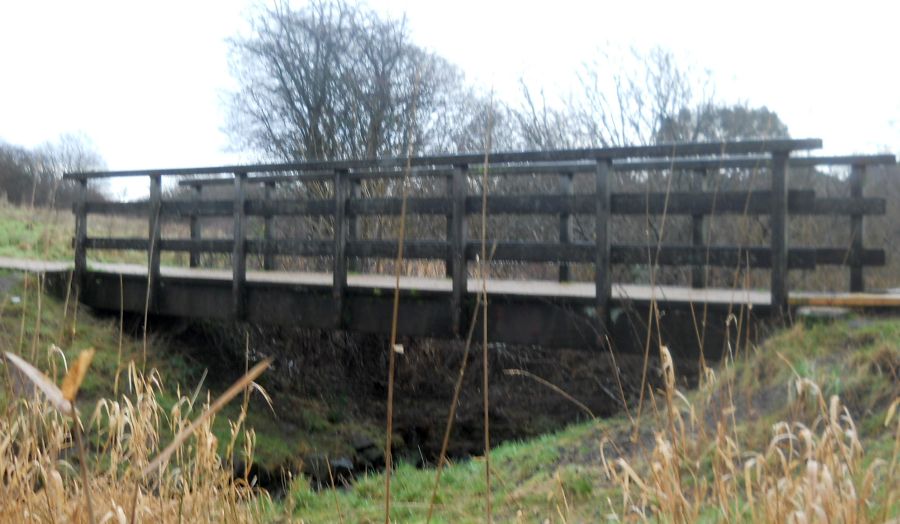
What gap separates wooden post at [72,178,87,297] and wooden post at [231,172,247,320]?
2.39m

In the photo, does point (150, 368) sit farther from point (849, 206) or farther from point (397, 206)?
point (849, 206)

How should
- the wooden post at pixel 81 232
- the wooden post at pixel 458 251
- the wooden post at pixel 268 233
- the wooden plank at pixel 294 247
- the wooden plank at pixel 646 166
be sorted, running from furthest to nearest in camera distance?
the wooden post at pixel 81 232 < the wooden post at pixel 268 233 < the wooden plank at pixel 294 247 < the wooden post at pixel 458 251 < the wooden plank at pixel 646 166

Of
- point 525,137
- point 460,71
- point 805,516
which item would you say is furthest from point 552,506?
point 460,71

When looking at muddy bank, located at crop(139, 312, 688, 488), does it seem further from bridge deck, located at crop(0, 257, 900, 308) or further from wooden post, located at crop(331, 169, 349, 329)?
wooden post, located at crop(331, 169, 349, 329)

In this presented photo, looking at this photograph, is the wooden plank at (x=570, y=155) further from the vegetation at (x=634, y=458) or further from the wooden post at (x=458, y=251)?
the vegetation at (x=634, y=458)

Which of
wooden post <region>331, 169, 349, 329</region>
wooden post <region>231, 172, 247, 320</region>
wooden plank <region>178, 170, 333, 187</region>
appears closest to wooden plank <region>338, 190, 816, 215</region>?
wooden post <region>331, 169, 349, 329</region>

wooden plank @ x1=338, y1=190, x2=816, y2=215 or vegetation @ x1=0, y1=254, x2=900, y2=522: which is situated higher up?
wooden plank @ x1=338, y1=190, x2=816, y2=215

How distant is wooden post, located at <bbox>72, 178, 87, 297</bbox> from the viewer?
10.7 m

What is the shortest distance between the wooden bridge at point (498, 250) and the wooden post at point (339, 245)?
1cm

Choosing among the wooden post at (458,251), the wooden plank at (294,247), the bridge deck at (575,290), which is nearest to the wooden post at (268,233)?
the wooden plank at (294,247)

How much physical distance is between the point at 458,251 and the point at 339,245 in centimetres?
145

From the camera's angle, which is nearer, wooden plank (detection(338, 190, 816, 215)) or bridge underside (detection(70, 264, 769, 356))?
wooden plank (detection(338, 190, 816, 215))

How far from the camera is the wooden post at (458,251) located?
24.5 ft

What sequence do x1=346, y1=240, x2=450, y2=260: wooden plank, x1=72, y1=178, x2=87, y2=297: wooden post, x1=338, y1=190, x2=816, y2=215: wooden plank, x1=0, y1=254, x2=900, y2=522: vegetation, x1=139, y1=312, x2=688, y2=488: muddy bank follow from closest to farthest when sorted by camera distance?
x1=0, y1=254, x2=900, y2=522: vegetation, x1=338, y1=190, x2=816, y2=215: wooden plank, x1=346, y1=240, x2=450, y2=260: wooden plank, x1=139, y1=312, x2=688, y2=488: muddy bank, x1=72, y1=178, x2=87, y2=297: wooden post
